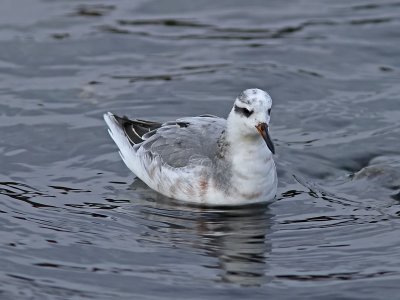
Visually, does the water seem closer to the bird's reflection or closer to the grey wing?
the bird's reflection

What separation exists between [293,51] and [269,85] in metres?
1.35

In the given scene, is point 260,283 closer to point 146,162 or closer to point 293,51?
point 146,162

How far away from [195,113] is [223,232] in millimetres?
3640

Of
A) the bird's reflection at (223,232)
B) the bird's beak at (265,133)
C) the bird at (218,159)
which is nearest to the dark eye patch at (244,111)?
the bird at (218,159)

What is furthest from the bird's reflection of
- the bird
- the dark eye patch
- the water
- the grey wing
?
the dark eye patch

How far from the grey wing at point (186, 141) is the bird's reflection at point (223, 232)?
484 millimetres

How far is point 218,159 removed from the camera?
11570 mm

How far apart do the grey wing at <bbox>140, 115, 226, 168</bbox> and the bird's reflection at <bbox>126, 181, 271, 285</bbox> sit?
0.48 m

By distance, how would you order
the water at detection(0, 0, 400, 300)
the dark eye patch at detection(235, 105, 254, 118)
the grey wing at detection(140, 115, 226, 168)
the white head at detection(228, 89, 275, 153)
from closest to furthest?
the water at detection(0, 0, 400, 300)
the white head at detection(228, 89, 275, 153)
the dark eye patch at detection(235, 105, 254, 118)
the grey wing at detection(140, 115, 226, 168)

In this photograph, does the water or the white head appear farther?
the white head

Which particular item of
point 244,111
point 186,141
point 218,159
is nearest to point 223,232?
point 218,159

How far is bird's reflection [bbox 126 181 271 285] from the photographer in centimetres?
995

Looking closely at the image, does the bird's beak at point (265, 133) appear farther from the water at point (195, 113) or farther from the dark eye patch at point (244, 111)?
the water at point (195, 113)

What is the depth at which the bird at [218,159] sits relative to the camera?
36.2 feet
